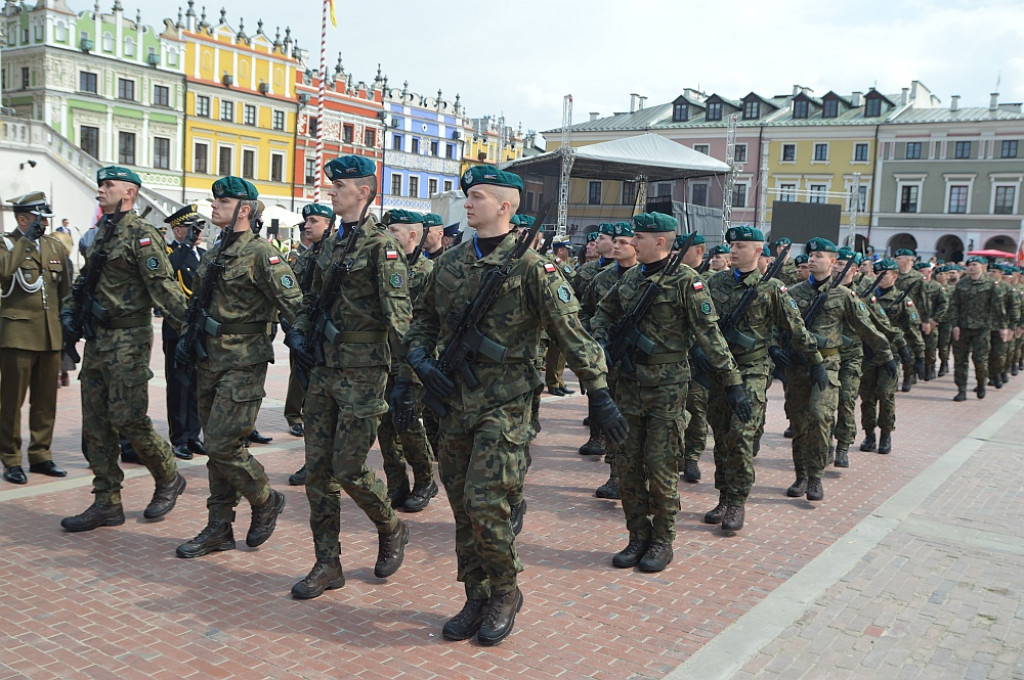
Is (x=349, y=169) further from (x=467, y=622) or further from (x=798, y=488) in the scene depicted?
(x=798, y=488)

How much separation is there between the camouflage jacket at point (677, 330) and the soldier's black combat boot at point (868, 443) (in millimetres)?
4994

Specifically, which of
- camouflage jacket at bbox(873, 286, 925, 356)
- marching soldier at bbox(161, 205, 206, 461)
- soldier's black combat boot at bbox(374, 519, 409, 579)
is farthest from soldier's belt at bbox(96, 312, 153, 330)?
camouflage jacket at bbox(873, 286, 925, 356)

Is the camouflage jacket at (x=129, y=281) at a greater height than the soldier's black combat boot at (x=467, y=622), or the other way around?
the camouflage jacket at (x=129, y=281)

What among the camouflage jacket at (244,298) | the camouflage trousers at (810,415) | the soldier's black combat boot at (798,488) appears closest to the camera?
the camouflage jacket at (244,298)

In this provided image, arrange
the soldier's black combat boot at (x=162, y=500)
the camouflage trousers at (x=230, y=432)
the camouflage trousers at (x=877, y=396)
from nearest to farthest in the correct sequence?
the camouflage trousers at (x=230, y=432) < the soldier's black combat boot at (x=162, y=500) < the camouflage trousers at (x=877, y=396)

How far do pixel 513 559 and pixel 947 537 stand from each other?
3.98 metres

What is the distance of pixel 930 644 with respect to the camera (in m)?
4.68

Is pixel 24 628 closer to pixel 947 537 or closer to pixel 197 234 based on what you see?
pixel 197 234

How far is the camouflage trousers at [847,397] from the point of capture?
9023 mm

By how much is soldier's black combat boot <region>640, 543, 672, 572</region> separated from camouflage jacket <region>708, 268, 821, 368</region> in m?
1.77

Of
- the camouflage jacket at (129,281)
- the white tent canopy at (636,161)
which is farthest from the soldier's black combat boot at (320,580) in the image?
the white tent canopy at (636,161)

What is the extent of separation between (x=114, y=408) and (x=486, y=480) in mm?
2921

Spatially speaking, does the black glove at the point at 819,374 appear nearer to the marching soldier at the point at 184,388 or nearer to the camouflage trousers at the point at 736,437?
the camouflage trousers at the point at 736,437

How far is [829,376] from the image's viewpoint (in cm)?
786
